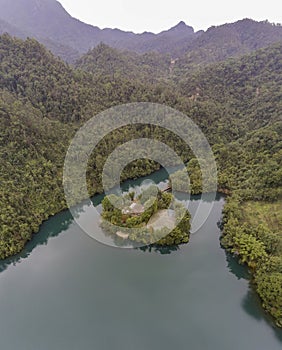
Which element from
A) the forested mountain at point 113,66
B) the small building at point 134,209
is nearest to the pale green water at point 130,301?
the small building at point 134,209

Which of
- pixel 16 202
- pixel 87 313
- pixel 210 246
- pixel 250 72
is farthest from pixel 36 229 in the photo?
pixel 250 72

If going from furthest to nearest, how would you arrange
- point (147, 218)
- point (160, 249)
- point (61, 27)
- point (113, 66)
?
point (61, 27) → point (113, 66) → point (147, 218) → point (160, 249)

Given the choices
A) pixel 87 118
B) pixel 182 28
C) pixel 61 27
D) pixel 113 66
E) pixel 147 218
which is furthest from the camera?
pixel 182 28

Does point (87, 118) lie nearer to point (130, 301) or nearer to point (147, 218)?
point (147, 218)

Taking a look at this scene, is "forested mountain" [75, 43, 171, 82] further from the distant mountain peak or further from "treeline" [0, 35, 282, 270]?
the distant mountain peak

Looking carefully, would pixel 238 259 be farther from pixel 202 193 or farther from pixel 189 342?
pixel 202 193

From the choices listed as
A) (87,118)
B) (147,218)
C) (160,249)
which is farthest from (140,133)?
(160,249)

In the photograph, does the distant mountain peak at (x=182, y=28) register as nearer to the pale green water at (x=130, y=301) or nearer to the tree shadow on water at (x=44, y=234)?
the tree shadow on water at (x=44, y=234)
